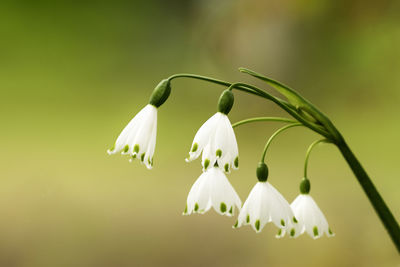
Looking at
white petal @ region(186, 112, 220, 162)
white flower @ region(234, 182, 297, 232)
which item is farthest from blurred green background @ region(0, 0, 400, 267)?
white petal @ region(186, 112, 220, 162)

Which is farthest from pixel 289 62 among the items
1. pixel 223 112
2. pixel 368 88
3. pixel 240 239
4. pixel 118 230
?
pixel 223 112

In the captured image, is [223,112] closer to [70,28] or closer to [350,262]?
[350,262]

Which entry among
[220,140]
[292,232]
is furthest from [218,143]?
[292,232]

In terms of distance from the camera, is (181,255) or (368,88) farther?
(368,88)

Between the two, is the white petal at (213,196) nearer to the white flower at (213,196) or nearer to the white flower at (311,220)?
the white flower at (213,196)

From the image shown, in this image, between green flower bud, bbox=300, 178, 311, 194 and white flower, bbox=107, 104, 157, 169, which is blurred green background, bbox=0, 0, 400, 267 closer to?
green flower bud, bbox=300, 178, 311, 194

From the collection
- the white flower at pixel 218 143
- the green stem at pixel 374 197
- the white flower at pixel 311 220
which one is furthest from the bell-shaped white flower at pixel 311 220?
the white flower at pixel 218 143

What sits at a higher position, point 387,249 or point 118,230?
point 118,230

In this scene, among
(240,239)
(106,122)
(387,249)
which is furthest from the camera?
(106,122)

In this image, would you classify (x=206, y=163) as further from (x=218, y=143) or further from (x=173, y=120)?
(x=173, y=120)
